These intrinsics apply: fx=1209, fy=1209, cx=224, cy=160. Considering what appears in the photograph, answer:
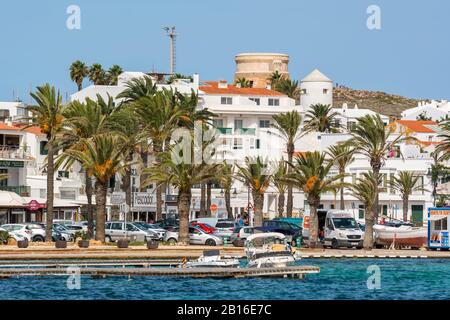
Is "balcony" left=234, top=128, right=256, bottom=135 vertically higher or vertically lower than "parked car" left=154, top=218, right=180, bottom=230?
higher

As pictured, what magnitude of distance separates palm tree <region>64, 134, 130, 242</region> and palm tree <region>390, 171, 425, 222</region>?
1939 inches

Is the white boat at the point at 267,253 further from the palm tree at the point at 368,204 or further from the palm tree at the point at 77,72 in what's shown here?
the palm tree at the point at 77,72

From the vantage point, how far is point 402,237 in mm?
88688

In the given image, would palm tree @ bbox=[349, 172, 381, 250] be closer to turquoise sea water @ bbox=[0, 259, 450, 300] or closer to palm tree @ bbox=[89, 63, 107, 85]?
turquoise sea water @ bbox=[0, 259, 450, 300]

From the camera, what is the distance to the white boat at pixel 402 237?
88188 millimetres

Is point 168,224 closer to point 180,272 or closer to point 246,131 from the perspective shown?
point 180,272

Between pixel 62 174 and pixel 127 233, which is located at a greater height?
pixel 62 174

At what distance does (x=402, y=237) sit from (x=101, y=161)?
903 inches

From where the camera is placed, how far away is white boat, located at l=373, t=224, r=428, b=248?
8819cm

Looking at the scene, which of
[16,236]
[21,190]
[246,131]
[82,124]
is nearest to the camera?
[16,236]

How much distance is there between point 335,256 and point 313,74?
357 feet

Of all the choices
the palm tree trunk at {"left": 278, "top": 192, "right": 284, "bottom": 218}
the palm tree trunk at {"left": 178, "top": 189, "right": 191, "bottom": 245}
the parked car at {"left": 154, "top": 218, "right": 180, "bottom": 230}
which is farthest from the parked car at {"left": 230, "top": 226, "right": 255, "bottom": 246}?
the palm tree trunk at {"left": 278, "top": 192, "right": 284, "bottom": 218}

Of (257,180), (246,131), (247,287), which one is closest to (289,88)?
(246,131)

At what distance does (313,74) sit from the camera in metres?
185
